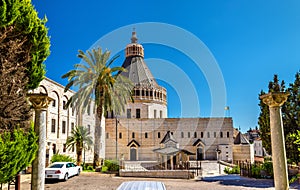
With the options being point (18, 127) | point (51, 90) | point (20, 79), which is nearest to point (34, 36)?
point (20, 79)

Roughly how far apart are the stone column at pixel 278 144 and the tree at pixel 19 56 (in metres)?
8.02

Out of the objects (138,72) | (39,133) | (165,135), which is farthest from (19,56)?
(138,72)

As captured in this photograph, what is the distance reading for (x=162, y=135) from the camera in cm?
4600

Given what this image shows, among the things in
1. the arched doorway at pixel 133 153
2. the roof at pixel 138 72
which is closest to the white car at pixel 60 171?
the arched doorway at pixel 133 153

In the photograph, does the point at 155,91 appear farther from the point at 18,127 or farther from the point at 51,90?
the point at 18,127

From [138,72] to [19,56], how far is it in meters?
49.3

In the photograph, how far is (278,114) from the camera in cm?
854

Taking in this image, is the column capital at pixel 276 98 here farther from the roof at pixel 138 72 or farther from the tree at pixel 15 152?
the roof at pixel 138 72

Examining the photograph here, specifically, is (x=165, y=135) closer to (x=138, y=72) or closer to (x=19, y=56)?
(x=138, y=72)

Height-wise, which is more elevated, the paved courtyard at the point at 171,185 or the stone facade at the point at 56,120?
the stone facade at the point at 56,120

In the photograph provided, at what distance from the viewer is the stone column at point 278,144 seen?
8.11m

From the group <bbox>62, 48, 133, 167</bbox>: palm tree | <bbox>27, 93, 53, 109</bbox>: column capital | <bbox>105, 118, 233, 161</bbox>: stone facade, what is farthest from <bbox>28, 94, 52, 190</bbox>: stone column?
<bbox>105, 118, 233, 161</bbox>: stone facade

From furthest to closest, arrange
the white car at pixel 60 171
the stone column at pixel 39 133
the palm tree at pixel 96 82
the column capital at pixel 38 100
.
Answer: the palm tree at pixel 96 82
the white car at pixel 60 171
the column capital at pixel 38 100
the stone column at pixel 39 133

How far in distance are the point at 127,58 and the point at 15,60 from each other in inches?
2168
